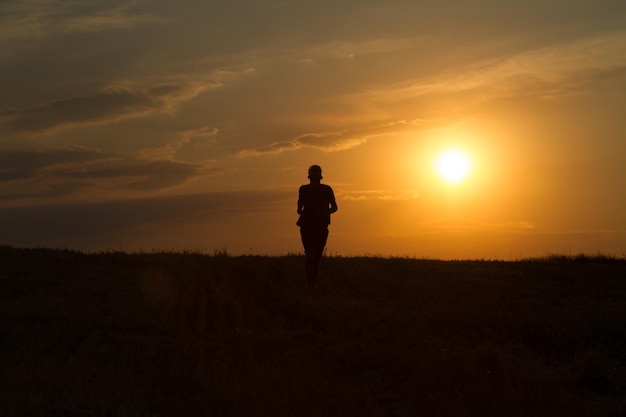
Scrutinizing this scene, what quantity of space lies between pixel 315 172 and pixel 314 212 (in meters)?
0.85

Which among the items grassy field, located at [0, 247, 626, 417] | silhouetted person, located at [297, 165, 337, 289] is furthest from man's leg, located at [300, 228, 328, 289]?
grassy field, located at [0, 247, 626, 417]

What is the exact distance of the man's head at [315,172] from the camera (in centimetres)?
1616

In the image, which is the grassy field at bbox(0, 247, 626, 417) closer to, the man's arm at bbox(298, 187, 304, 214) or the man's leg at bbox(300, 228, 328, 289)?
the man's leg at bbox(300, 228, 328, 289)

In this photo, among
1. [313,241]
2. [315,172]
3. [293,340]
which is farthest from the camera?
[315,172]

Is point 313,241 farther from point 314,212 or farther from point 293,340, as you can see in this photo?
point 293,340

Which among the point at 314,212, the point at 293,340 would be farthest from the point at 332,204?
the point at 293,340

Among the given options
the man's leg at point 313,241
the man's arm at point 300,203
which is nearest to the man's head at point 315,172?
the man's arm at point 300,203

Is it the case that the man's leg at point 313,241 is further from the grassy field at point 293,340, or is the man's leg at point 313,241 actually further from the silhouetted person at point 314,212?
the grassy field at point 293,340

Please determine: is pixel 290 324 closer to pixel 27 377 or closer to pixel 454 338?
pixel 454 338

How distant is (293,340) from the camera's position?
36.8 feet

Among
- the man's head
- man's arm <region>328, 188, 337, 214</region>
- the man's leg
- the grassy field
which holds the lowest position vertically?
the grassy field

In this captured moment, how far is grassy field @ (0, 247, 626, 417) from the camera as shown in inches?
327

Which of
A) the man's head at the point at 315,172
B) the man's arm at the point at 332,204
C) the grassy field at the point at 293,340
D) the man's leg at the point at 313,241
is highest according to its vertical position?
the man's head at the point at 315,172

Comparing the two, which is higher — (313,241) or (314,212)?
(314,212)
